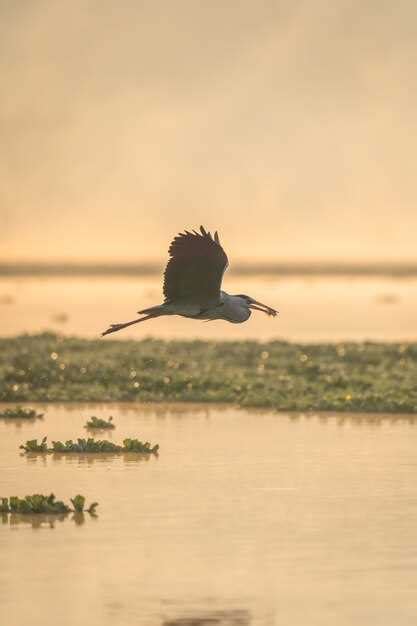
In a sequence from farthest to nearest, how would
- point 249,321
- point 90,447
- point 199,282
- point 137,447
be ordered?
point 249,321 < point 137,447 < point 90,447 < point 199,282

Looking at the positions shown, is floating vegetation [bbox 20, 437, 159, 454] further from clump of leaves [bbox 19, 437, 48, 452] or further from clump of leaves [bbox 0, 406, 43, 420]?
clump of leaves [bbox 0, 406, 43, 420]

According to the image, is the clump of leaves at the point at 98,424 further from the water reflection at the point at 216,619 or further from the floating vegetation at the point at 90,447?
the water reflection at the point at 216,619

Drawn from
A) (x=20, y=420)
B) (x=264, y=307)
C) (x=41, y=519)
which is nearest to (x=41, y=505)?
(x=41, y=519)

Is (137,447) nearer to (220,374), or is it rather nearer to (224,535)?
(224,535)

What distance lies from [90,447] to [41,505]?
418cm

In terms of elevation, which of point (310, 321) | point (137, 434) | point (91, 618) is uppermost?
point (310, 321)

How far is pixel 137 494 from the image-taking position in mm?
18531

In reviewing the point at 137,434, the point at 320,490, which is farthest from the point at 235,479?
the point at 137,434

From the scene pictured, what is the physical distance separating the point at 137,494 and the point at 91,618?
16.1ft

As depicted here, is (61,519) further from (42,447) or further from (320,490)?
(42,447)

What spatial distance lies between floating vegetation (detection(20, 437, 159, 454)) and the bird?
1259 mm

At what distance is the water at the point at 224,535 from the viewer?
14.0 metres

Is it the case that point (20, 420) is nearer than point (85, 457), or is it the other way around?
point (85, 457)

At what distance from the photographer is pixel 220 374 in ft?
97.1
